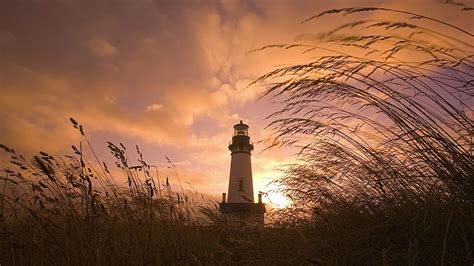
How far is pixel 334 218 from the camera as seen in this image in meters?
2.57

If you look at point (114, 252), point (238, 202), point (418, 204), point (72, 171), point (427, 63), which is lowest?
point (114, 252)

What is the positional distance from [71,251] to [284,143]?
2.14m

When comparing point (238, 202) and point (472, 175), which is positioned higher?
point (238, 202)

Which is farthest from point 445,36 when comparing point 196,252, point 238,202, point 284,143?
point 238,202

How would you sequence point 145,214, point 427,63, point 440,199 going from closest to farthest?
point 440,199 < point 427,63 < point 145,214

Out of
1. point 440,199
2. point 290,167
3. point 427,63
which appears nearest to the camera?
point 440,199

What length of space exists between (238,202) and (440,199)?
2363 cm

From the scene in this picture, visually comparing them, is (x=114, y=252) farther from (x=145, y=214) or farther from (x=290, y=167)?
(x=290, y=167)

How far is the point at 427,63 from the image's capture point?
7.24 ft

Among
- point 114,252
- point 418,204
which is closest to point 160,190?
point 114,252

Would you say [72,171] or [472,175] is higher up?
[72,171]

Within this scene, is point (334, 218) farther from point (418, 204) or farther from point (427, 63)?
point (427, 63)

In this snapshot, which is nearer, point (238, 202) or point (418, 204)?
point (418, 204)

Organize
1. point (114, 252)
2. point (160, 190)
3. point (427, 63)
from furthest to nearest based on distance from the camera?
1. point (160, 190)
2. point (114, 252)
3. point (427, 63)
